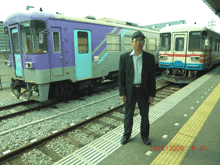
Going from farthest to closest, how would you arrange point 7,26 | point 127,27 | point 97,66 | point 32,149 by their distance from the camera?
point 127,27, point 97,66, point 7,26, point 32,149

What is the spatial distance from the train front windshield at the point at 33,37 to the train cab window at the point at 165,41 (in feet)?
23.7

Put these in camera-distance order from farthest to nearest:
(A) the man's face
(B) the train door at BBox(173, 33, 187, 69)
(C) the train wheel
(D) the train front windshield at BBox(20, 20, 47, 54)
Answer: (B) the train door at BBox(173, 33, 187, 69), (C) the train wheel, (D) the train front windshield at BBox(20, 20, 47, 54), (A) the man's face

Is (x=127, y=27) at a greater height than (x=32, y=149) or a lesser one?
greater

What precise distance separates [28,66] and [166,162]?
5.53 meters

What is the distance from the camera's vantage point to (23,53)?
6.43m

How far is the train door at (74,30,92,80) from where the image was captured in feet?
24.2

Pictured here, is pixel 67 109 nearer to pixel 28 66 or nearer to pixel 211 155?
pixel 28 66

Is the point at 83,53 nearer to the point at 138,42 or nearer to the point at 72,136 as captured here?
the point at 72,136

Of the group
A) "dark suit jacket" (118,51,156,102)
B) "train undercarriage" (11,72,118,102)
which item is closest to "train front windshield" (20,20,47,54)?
"train undercarriage" (11,72,118,102)

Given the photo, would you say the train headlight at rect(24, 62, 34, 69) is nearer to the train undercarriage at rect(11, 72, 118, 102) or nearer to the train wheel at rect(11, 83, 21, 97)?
the train undercarriage at rect(11, 72, 118, 102)

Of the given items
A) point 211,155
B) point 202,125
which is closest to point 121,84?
point 211,155

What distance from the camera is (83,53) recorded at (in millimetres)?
7645

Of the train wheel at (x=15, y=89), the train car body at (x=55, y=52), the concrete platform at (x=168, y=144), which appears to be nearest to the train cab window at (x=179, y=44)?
the train car body at (x=55, y=52)

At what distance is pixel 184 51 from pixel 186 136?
7.51m
